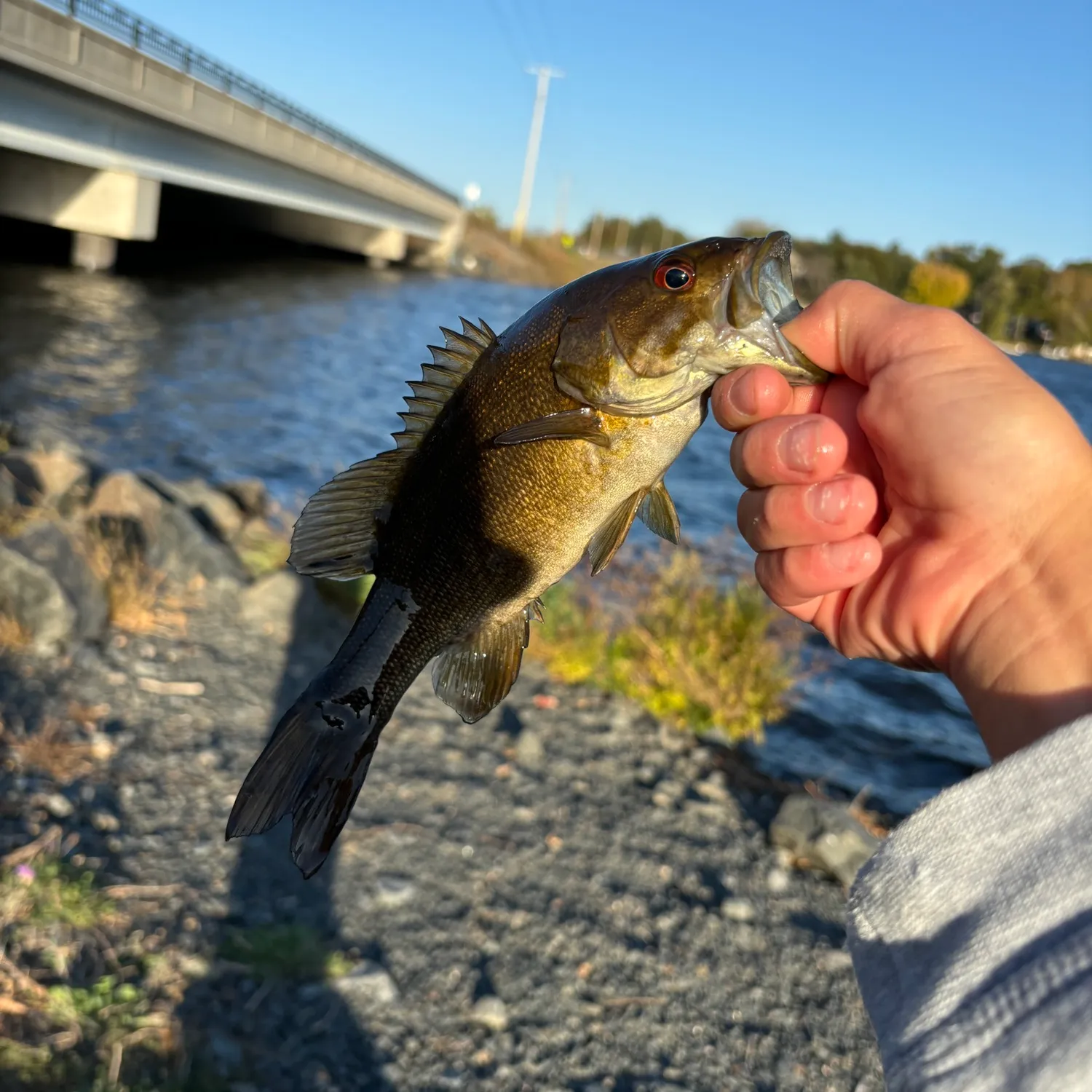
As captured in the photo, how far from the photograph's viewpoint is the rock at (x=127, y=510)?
8.09m

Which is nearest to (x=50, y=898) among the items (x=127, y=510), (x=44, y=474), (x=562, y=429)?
(x=562, y=429)

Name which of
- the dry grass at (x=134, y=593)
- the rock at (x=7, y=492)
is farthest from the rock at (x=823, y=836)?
the rock at (x=7, y=492)

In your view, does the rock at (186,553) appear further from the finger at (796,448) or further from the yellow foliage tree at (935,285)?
the yellow foliage tree at (935,285)

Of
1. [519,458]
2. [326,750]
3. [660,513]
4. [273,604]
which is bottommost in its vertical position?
[273,604]

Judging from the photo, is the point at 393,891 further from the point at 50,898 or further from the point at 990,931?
the point at 990,931

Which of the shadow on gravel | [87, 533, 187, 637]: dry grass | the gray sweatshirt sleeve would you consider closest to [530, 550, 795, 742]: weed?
[87, 533, 187, 637]: dry grass

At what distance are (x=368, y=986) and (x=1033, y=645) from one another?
137 inches

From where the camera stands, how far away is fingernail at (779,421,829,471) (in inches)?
103

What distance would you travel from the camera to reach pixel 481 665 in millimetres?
2451

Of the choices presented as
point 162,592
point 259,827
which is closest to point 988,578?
point 259,827

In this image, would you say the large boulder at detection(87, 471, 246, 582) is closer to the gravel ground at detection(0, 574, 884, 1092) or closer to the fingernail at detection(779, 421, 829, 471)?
the gravel ground at detection(0, 574, 884, 1092)

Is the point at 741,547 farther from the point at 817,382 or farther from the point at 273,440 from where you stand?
the point at 817,382

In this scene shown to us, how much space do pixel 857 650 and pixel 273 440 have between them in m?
14.0

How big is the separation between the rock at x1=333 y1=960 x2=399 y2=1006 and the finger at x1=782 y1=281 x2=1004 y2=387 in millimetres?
3562
